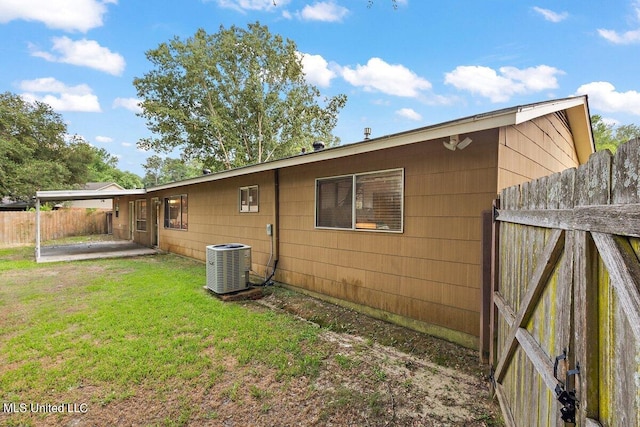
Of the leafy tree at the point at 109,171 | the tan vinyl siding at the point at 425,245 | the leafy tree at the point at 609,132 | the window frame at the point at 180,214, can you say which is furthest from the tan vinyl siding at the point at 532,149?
the leafy tree at the point at 109,171

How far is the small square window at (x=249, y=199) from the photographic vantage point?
6949mm

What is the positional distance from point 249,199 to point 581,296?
6.69 meters

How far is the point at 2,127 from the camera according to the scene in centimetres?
1866

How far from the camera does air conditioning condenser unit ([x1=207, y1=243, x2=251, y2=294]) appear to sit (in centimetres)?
530

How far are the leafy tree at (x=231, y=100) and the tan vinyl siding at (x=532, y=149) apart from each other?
1602 cm

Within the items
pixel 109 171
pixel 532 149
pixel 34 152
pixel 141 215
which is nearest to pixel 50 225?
pixel 141 215

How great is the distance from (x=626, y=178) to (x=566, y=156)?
276 inches

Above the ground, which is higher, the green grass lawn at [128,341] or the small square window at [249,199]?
the small square window at [249,199]

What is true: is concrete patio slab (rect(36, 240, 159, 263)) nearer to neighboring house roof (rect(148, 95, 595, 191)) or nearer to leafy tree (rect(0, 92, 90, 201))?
neighboring house roof (rect(148, 95, 595, 191))

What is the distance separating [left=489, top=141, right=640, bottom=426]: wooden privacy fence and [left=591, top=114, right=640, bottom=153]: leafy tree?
22664 millimetres

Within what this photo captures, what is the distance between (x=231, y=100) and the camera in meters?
19.3

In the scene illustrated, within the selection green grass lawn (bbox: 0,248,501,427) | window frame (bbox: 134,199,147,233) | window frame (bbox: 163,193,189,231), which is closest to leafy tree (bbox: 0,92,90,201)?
window frame (bbox: 134,199,147,233)

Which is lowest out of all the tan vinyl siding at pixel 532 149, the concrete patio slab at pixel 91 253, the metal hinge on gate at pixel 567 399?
the concrete patio slab at pixel 91 253

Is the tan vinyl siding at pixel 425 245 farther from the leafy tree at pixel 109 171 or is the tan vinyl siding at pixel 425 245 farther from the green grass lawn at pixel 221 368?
the leafy tree at pixel 109 171
